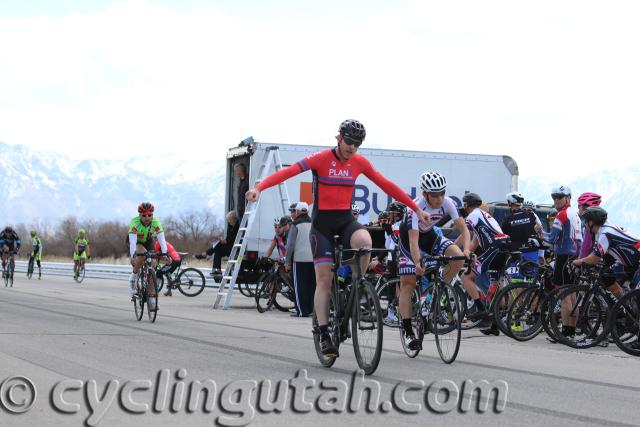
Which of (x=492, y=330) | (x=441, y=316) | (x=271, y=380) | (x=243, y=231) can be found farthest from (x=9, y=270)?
(x=271, y=380)

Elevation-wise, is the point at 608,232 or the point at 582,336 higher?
the point at 608,232

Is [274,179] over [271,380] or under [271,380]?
over

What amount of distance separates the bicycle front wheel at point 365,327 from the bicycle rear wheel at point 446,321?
130cm

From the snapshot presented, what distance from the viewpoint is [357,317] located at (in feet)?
31.3

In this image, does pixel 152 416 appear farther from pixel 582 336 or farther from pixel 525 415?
pixel 582 336

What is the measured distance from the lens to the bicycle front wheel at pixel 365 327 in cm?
934

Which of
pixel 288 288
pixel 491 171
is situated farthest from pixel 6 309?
pixel 491 171

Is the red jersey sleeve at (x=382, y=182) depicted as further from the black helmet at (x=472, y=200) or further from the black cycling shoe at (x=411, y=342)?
the black helmet at (x=472, y=200)

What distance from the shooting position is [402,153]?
2452 centimetres

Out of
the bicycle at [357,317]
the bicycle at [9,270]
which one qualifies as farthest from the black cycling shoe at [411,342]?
the bicycle at [9,270]

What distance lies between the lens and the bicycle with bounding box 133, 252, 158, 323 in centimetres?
1591

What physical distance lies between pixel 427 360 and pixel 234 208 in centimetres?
1457

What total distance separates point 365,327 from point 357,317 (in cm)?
12

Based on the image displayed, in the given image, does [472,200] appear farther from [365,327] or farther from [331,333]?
[365,327]
